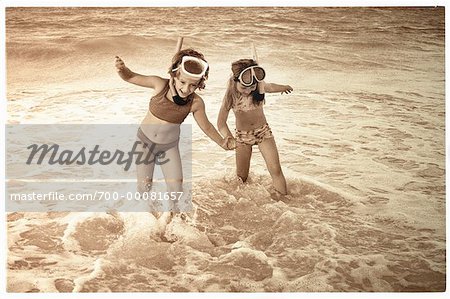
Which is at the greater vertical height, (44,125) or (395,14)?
(395,14)

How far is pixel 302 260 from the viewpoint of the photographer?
2.22 m

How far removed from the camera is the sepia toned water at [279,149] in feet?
7.20

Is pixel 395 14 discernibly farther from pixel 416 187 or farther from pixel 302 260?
pixel 302 260

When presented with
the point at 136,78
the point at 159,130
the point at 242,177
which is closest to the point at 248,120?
the point at 242,177

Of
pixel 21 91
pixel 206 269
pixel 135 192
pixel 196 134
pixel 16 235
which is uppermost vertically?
pixel 21 91

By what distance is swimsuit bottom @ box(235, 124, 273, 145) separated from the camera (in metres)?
2.29

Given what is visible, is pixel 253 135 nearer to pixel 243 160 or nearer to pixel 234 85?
pixel 243 160

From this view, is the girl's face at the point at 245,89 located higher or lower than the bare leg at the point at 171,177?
higher

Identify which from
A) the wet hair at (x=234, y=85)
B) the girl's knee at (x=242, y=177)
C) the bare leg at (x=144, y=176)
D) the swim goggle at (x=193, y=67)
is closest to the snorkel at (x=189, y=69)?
the swim goggle at (x=193, y=67)

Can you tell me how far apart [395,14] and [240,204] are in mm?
992

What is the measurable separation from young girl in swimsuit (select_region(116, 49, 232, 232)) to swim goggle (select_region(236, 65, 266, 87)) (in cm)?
15

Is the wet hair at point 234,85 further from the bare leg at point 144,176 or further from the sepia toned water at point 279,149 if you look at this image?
the bare leg at point 144,176

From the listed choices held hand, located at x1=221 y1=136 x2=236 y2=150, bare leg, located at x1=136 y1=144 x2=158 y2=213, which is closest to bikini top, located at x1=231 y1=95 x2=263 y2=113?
held hand, located at x1=221 y1=136 x2=236 y2=150

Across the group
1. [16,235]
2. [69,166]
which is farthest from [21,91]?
[16,235]
